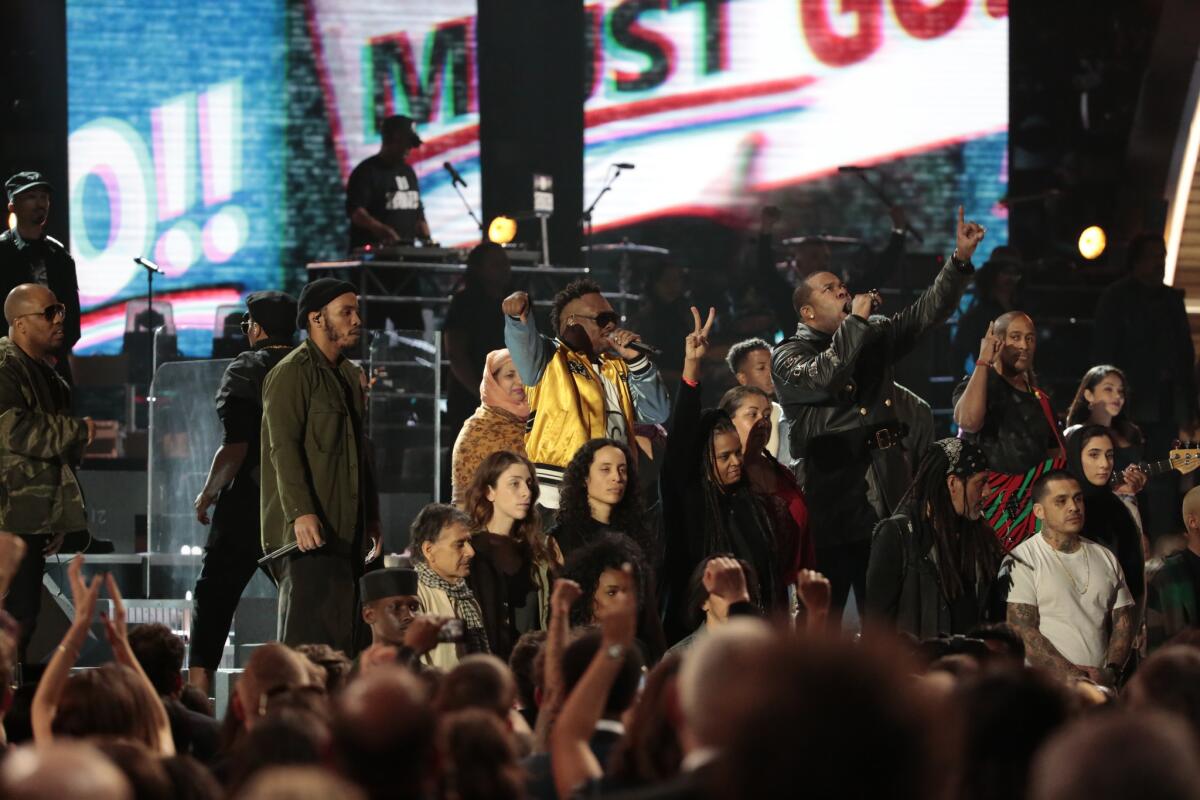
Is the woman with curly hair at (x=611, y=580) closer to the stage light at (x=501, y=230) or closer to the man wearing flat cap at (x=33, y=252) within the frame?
the man wearing flat cap at (x=33, y=252)

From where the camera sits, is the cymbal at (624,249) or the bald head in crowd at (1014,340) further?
the cymbal at (624,249)

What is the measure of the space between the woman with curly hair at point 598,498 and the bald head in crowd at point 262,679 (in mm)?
2012

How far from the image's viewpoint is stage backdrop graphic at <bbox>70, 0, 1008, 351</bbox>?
1355 centimetres

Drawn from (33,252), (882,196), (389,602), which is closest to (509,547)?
(389,602)

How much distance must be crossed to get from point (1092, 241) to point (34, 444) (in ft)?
24.5

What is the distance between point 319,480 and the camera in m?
6.04

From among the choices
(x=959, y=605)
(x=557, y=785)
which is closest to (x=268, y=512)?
(x=959, y=605)

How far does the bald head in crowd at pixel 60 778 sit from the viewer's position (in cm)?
208

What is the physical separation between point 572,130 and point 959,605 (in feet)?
23.7

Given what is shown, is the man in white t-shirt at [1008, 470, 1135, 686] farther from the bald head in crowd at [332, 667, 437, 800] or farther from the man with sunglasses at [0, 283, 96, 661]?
the bald head in crowd at [332, 667, 437, 800]

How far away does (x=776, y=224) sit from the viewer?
14.4 m

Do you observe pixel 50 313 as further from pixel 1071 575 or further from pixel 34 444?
pixel 1071 575

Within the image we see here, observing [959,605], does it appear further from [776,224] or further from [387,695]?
[776,224]

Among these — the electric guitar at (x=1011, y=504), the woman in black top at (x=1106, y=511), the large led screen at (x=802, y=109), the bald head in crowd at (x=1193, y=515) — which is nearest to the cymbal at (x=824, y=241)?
the large led screen at (x=802, y=109)
